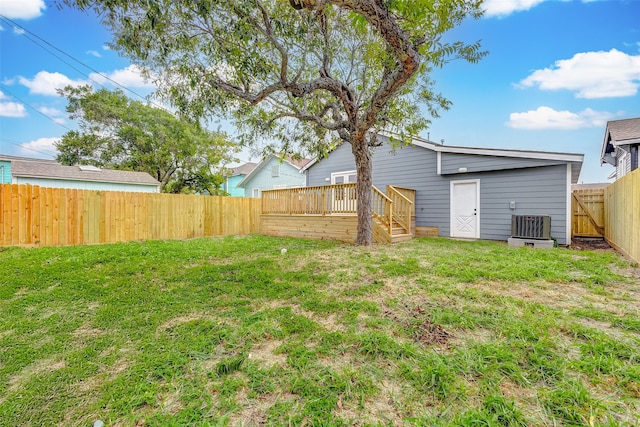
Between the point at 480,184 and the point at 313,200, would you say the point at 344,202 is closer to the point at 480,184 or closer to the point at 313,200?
the point at 313,200

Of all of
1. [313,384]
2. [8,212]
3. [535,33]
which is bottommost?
[313,384]

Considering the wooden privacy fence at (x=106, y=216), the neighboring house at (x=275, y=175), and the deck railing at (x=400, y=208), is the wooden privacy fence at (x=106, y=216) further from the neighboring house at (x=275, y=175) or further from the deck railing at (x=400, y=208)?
the neighboring house at (x=275, y=175)

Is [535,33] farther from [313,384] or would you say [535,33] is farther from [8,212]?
[8,212]

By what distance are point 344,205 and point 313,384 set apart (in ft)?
22.1

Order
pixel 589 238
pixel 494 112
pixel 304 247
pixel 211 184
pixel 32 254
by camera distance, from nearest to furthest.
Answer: pixel 32 254 → pixel 304 247 → pixel 589 238 → pixel 494 112 → pixel 211 184

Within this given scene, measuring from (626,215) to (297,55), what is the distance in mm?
7966

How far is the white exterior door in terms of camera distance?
8891 millimetres

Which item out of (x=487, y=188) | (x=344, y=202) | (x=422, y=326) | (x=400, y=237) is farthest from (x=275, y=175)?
(x=422, y=326)

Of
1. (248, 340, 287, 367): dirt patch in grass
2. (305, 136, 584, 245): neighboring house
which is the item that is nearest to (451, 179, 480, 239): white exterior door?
(305, 136, 584, 245): neighboring house

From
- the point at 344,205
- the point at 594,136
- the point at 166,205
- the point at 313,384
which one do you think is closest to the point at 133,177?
the point at 166,205

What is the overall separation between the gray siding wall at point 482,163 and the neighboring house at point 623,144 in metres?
2.44

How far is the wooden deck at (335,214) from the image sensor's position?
7941 mm

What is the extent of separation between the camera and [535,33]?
8336 millimetres

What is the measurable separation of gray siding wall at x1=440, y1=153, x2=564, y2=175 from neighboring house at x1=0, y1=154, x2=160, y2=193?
15.3 metres
